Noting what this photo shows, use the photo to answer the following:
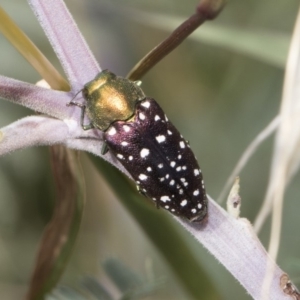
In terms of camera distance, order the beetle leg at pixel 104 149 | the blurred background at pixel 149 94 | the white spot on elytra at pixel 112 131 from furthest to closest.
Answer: the blurred background at pixel 149 94 < the white spot on elytra at pixel 112 131 < the beetle leg at pixel 104 149

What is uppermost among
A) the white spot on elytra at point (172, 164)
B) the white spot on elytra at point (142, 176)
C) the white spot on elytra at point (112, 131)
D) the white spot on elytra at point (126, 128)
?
the white spot on elytra at point (126, 128)

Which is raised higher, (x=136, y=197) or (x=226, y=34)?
(x=226, y=34)

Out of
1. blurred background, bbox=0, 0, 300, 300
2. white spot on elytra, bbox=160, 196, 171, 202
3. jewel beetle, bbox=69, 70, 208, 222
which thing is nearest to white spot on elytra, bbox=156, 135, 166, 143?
jewel beetle, bbox=69, 70, 208, 222

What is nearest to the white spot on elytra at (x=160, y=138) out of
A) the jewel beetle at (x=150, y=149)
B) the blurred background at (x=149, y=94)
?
the jewel beetle at (x=150, y=149)

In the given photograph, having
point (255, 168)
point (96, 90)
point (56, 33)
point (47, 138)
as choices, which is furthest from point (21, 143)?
point (255, 168)

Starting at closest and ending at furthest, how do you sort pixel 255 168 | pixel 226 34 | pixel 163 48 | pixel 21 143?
1. pixel 21 143
2. pixel 163 48
3. pixel 226 34
4. pixel 255 168

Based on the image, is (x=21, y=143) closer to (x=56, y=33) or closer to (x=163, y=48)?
(x=56, y=33)

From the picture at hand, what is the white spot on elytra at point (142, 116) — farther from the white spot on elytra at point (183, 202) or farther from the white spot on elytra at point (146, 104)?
the white spot on elytra at point (183, 202)

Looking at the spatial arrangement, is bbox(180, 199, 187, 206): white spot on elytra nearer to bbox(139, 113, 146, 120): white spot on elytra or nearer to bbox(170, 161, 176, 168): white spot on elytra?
bbox(170, 161, 176, 168): white spot on elytra
